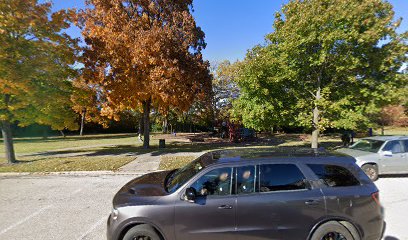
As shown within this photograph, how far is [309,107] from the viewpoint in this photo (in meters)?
13.0

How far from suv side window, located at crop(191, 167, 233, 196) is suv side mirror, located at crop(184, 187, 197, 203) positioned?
101 mm

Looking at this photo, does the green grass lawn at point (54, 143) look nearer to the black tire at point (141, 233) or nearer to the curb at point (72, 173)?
the curb at point (72, 173)

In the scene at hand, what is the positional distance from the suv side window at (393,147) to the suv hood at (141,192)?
7.84 metres

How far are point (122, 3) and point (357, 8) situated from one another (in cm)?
1321

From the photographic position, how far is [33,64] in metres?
11.3

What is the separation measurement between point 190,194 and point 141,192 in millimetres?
898

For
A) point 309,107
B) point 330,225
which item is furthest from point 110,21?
point 330,225

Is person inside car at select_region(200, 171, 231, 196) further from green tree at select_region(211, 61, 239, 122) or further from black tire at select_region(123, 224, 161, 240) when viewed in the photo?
green tree at select_region(211, 61, 239, 122)

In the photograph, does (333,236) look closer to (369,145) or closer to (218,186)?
(218,186)

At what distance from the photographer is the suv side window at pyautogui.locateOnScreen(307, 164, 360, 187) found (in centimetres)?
373

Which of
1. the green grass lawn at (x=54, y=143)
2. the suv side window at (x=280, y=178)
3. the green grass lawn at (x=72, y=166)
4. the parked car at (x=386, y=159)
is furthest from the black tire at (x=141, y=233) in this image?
the green grass lawn at (x=54, y=143)

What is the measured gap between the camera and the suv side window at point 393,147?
8.17 metres

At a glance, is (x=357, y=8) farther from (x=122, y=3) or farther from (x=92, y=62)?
(x=92, y=62)

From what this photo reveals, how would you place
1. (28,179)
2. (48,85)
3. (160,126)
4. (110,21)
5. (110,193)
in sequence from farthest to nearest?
1. (160,126)
2. (110,21)
3. (48,85)
4. (28,179)
5. (110,193)
